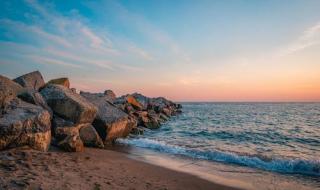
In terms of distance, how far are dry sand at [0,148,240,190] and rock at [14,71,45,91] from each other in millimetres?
6543

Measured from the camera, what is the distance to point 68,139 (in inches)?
385

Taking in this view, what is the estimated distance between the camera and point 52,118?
10.9 meters

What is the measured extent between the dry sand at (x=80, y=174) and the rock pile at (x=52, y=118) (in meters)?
0.52

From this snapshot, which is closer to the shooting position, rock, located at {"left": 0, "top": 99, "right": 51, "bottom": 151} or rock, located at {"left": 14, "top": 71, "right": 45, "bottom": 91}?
rock, located at {"left": 0, "top": 99, "right": 51, "bottom": 151}

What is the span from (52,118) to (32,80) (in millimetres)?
5465

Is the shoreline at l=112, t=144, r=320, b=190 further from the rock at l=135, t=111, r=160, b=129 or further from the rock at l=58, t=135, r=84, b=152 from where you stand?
the rock at l=135, t=111, r=160, b=129

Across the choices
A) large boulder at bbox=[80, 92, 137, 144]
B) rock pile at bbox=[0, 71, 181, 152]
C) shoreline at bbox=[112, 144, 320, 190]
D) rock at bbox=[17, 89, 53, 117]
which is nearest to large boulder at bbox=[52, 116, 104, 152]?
rock pile at bbox=[0, 71, 181, 152]

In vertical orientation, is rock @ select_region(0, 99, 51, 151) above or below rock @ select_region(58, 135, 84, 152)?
above

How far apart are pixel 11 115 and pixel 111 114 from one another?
5881 millimetres

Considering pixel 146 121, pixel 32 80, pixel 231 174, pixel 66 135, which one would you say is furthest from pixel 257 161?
pixel 146 121

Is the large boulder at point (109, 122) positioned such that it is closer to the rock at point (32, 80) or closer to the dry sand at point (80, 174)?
the rock at point (32, 80)

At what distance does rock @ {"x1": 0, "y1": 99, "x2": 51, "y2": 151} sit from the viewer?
25.5ft

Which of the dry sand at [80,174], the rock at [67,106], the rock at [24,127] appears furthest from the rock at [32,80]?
the dry sand at [80,174]

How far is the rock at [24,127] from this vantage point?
7.76 m
